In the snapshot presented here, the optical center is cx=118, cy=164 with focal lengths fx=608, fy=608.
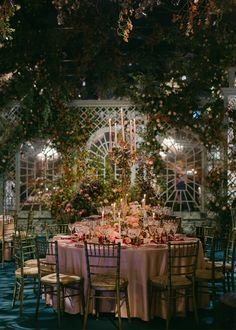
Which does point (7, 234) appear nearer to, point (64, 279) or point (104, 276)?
point (64, 279)

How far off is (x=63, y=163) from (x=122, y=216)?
5.07 m

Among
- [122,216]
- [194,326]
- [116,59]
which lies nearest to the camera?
[194,326]

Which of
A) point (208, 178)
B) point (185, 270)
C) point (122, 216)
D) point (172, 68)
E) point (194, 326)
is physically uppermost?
point (172, 68)

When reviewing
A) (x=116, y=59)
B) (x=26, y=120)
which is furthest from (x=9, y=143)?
(x=116, y=59)

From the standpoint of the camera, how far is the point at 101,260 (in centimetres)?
599

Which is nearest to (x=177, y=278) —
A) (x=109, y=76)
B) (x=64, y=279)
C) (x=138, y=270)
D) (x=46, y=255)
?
(x=138, y=270)

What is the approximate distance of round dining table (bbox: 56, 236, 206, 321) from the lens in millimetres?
5938

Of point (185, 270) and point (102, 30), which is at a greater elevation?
point (102, 30)

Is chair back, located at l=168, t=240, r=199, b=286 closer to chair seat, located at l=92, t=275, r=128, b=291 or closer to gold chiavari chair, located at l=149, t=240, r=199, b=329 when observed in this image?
gold chiavari chair, located at l=149, t=240, r=199, b=329

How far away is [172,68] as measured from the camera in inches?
470

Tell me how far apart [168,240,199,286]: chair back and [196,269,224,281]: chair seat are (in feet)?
0.33

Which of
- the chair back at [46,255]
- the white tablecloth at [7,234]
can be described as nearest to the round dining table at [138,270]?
the chair back at [46,255]

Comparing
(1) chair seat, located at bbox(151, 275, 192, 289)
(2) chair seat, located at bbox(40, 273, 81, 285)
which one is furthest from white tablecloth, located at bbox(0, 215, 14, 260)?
(1) chair seat, located at bbox(151, 275, 192, 289)

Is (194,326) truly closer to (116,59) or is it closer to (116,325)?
(116,325)
